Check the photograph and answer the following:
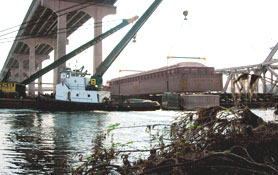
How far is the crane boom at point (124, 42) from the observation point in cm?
4406

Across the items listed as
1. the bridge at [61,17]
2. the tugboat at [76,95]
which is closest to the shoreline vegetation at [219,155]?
the bridge at [61,17]

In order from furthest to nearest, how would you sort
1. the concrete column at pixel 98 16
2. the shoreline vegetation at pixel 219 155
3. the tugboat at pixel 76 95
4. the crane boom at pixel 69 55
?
1. the concrete column at pixel 98 16
2. the crane boom at pixel 69 55
3. the tugboat at pixel 76 95
4. the shoreline vegetation at pixel 219 155

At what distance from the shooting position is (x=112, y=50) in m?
45.6

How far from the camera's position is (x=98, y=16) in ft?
167

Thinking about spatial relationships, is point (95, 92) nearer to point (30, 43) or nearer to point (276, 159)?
point (276, 159)

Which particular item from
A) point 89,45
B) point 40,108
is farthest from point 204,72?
point 40,108

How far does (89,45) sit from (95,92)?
1328 centimetres

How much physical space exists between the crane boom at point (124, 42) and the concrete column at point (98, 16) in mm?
4094

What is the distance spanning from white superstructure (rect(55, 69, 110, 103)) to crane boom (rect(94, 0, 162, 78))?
6087mm

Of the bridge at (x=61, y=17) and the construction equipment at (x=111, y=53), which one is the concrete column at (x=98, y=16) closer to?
the bridge at (x=61, y=17)

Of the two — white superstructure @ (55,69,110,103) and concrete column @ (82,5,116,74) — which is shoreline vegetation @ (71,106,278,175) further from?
concrete column @ (82,5,116,74)

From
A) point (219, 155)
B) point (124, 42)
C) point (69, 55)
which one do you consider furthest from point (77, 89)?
point (219, 155)

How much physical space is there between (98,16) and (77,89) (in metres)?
20.7

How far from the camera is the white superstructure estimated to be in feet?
118
